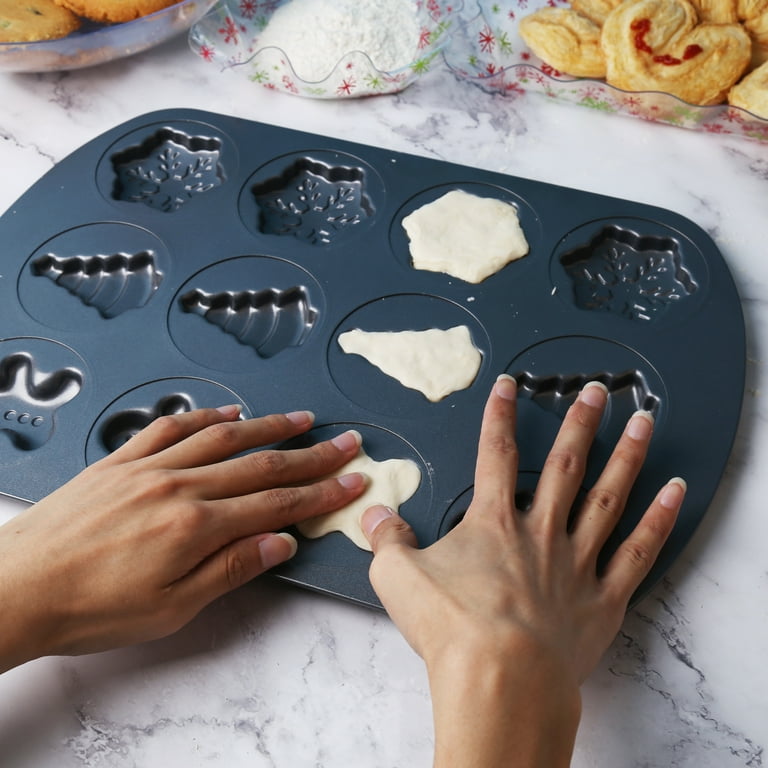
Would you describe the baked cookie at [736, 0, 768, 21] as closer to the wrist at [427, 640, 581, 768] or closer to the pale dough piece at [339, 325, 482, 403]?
the pale dough piece at [339, 325, 482, 403]

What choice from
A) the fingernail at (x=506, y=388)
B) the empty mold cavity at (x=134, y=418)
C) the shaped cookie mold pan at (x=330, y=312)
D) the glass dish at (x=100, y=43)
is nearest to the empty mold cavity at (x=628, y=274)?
the shaped cookie mold pan at (x=330, y=312)

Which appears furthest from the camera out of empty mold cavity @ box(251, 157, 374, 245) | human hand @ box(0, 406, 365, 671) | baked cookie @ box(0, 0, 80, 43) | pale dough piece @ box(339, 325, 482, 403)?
baked cookie @ box(0, 0, 80, 43)

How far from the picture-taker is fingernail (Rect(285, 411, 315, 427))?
1.05m

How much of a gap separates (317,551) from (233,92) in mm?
1017

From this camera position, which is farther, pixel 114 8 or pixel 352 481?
pixel 114 8

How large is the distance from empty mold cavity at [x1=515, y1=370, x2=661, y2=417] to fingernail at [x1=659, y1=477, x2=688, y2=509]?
0.17m

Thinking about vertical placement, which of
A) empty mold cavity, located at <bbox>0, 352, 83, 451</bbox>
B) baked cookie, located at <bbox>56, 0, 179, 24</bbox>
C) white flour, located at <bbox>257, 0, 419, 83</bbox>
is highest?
white flour, located at <bbox>257, 0, 419, 83</bbox>

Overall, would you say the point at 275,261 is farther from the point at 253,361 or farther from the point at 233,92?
the point at 233,92

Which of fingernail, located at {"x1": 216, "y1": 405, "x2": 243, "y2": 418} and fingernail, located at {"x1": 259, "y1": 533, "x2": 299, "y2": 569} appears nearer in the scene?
fingernail, located at {"x1": 259, "y1": 533, "x2": 299, "y2": 569}

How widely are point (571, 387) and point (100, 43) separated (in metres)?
1.09

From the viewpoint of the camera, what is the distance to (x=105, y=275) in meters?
1.31

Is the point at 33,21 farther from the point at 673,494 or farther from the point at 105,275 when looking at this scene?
the point at 673,494

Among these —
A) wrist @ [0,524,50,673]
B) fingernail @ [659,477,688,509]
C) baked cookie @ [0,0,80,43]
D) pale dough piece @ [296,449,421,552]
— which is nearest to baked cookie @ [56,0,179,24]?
baked cookie @ [0,0,80,43]

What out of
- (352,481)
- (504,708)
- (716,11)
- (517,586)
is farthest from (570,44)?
(504,708)
